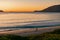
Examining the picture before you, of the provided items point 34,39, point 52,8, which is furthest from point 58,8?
point 34,39

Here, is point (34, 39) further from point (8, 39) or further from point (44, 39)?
point (8, 39)

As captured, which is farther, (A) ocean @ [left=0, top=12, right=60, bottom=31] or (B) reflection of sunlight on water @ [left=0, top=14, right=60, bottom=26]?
(B) reflection of sunlight on water @ [left=0, top=14, right=60, bottom=26]

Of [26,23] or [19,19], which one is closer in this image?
[26,23]

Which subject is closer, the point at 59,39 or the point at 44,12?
the point at 59,39

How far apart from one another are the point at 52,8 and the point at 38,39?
11684cm

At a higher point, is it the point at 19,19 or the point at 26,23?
the point at 19,19

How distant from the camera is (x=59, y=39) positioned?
1470 cm

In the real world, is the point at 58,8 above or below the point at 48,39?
above

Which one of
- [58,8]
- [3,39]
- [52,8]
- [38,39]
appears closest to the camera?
[3,39]

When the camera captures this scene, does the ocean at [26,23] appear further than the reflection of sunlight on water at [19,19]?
No

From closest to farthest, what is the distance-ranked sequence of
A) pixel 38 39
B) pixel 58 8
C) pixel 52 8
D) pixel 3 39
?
pixel 3 39 < pixel 38 39 < pixel 58 8 < pixel 52 8

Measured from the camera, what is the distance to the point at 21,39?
14.8 m

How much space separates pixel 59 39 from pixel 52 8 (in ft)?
384

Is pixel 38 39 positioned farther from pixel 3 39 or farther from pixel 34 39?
pixel 3 39
